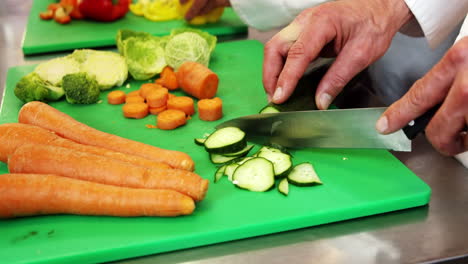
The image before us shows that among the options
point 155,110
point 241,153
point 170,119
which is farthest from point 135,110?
point 241,153

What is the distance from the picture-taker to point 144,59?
104 inches

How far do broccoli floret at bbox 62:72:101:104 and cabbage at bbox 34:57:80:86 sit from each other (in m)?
0.13

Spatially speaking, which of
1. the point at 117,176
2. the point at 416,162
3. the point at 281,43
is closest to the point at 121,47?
the point at 281,43

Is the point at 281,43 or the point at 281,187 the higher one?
the point at 281,43

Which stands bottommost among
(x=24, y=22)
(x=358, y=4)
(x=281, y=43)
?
(x=24, y=22)

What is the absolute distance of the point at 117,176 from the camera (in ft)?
5.50

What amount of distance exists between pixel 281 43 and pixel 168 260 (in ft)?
3.42

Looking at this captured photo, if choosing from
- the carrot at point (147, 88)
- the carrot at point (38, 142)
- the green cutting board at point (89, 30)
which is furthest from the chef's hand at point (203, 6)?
the carrot at point (38, 142)

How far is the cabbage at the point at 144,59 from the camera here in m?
2.62

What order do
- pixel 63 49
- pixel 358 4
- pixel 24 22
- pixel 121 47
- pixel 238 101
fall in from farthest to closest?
pixel 24 22
pixel 63 49
pixel 121 47
pixel 238 101
pixel 358 4

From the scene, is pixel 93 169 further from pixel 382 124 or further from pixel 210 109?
pixel 382 124

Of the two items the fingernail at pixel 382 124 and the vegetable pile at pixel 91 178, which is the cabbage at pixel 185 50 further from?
the fingernail at pixel 382 124

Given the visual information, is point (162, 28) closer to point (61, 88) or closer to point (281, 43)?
point (61, 88)

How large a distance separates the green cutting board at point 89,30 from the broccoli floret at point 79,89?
0.82 meters
